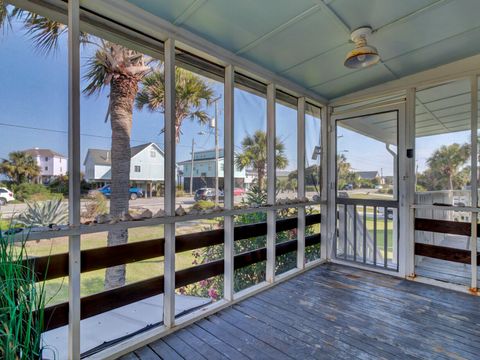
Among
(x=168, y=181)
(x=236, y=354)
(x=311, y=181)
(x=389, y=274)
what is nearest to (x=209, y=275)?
(x=236, y=354)

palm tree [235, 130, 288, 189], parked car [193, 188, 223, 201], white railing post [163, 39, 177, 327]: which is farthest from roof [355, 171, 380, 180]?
white railing post [163, 39, 177, 327]

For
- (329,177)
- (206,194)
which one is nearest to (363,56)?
(206,194)

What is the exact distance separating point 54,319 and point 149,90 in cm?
166

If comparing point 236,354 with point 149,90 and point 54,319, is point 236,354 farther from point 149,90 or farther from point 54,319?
point 149,90

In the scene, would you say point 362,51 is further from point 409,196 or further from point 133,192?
point 133,192

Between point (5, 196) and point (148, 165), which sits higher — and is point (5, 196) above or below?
below

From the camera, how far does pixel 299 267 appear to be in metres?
3.32

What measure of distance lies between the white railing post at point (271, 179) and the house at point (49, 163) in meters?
1.94

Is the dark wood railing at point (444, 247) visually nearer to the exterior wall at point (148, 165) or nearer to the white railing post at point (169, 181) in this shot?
the white railing post at point (169, 181)

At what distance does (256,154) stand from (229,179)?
56cm

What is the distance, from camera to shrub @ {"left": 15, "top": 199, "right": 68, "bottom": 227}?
149 centimetres

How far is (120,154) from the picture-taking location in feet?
6.23

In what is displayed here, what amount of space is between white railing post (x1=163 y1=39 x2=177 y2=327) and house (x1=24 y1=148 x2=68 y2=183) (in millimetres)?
682

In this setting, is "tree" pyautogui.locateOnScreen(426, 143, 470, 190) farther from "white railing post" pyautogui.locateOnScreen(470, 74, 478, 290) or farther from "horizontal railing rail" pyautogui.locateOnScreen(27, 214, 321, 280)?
"horizontal railing rail" pyautogui.locateOnScreen(27, 214, 321, 280)
